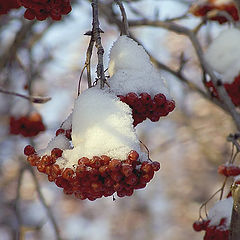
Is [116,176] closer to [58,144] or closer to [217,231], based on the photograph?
[58,144]

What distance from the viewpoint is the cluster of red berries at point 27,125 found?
245 centimetres

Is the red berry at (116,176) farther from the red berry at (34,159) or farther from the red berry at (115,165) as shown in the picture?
the red berry at (34,159)

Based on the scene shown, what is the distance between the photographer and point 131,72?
4.00ft

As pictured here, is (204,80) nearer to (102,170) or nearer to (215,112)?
(102,170)

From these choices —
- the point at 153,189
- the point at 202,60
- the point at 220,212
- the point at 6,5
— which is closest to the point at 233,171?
the point at 220,212

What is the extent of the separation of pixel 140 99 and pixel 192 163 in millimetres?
8547

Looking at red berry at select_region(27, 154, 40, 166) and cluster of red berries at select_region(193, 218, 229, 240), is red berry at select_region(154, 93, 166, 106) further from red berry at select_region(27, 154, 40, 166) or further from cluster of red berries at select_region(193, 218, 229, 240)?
cluster of red berries at select_region(193, 218, 229, 240)

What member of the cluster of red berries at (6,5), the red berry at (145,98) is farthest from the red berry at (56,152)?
the cluster of red berries at (6,5)

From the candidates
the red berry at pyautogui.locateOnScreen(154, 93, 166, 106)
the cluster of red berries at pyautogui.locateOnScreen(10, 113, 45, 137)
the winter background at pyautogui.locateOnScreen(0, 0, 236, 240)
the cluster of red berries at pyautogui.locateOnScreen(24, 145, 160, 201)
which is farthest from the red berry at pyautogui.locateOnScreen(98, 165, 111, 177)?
the winter background at pyautogui.locateOnScreen(0, 0, 236, 240)

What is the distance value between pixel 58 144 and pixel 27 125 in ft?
4.36

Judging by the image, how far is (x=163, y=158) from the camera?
9.81 m

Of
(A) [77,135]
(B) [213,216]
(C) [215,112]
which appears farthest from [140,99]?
(C) [215,112]

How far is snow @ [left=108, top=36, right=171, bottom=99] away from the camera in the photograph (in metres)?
1.19

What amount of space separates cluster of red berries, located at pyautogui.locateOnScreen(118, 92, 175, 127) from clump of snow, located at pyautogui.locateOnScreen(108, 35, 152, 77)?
0.10 metres
